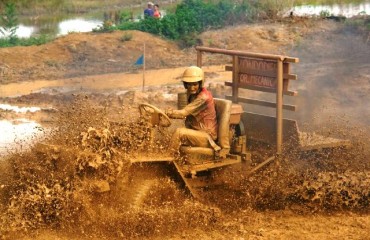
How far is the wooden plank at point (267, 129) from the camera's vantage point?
448 inches

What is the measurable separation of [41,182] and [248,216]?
2543 millimetres

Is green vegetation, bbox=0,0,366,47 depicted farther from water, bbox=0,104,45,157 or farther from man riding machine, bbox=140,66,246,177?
man riding machine, bbox=140,66,246,177

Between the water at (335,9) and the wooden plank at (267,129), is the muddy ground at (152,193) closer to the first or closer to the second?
the wooden plank at (267,129)

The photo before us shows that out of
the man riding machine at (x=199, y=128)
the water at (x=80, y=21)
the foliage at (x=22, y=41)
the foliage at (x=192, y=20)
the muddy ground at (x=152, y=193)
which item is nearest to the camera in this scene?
the muddy ground at (x=152, y=193)

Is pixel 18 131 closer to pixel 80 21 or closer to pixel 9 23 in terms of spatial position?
pixel 9 23

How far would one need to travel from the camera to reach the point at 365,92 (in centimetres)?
1872

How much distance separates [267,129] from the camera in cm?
1155

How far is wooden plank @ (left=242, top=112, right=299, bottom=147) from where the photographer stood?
1138 centimetres

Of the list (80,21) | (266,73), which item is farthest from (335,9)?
(266,73)

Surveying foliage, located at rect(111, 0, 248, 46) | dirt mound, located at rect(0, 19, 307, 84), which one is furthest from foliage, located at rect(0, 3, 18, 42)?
foliage, located at rect(111, 0, 248, 46)

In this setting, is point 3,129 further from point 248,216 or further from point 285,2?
point 285,2

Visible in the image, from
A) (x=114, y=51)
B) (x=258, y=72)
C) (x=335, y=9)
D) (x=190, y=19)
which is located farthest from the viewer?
(x=335, y=9)

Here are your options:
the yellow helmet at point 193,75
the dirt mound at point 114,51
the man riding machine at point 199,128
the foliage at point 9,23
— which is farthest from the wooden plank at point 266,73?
the foliage at point 9,23

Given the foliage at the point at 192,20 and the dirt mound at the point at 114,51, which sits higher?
the foliage at the point at 192,20
